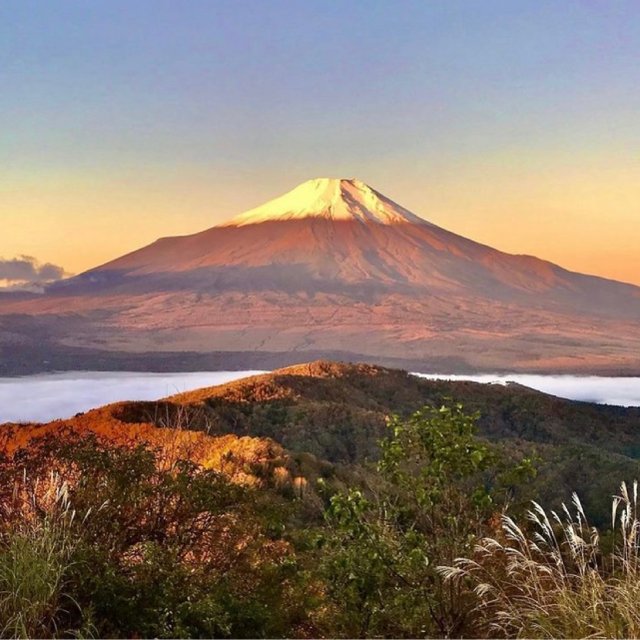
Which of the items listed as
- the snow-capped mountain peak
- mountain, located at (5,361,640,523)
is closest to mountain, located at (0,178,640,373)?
the snow-capped mountain peak

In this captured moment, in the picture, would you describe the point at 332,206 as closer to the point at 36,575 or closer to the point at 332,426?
the point at 332,426

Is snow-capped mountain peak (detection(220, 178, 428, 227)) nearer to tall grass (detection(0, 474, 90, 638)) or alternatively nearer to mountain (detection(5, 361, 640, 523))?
mountain (detection(5, 361, 640, 523))

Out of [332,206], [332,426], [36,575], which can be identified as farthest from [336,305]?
[36,575]

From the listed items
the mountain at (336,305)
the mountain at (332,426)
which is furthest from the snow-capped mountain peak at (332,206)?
the mountain at (332,426)

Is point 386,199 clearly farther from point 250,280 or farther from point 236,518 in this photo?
point 236,518

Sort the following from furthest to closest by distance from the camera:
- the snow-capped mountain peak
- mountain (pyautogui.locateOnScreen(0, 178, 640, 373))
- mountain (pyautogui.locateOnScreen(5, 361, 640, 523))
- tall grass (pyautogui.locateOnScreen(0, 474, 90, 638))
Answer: the snow-capped mountain peak < mountain (pyautogui.locateOnScreen(0, 178, 640, 373)) < mountain (pyautogui.locateOnScreen(5, 361, 640, 523)) < tall grass (pyautogui.locateOnScreen(0, 474, 90, 638))

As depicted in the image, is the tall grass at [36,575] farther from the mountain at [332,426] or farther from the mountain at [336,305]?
the mountain at [336,305]

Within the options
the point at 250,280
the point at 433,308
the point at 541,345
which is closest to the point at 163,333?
the point at 250,280

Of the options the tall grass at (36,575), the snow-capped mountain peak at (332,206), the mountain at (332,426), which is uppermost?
the snow-capped mountain peak at (332,206)
